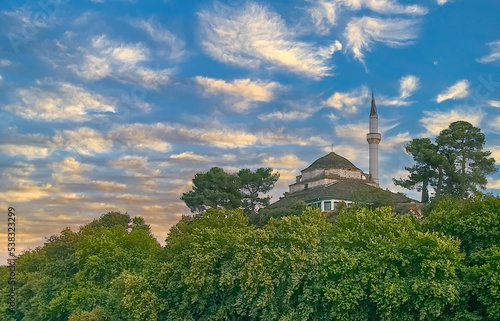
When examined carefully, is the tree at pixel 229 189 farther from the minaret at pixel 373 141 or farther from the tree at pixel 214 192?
the minaret at pixel 373 141

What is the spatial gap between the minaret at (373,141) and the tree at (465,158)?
11676mm

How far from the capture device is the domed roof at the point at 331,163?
6862cm

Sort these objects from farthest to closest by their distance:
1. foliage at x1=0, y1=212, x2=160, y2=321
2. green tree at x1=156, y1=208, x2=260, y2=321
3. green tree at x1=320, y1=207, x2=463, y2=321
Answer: foliage at x1=0, y1=212, x2=160, y2=321
green tree at x1=156, y1=208, x2=260, y2=321
green tree at x1=320, y1=207, x2=463, y2=321

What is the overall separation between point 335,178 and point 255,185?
8.90 metres

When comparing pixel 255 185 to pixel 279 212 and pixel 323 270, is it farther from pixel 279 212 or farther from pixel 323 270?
pixel 323 270

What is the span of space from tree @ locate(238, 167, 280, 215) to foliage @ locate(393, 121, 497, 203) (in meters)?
17.5

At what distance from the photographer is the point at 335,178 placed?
66.7 m

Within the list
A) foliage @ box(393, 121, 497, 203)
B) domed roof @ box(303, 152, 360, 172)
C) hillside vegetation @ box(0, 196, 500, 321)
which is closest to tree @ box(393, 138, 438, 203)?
foliage @ box(393, 121, 497, 203)

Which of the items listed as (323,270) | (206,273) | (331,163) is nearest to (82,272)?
(206,273)

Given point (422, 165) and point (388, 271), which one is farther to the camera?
point (422, 165)

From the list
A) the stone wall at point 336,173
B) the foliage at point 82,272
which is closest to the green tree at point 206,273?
the foliage at point 82,272

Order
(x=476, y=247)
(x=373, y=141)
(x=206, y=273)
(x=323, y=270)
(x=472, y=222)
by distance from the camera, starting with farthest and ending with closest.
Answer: (x=373, y=141) → (x=206, y=273) → (x=323, y=270) → (x=472, y=222) → (x=476, y=247)

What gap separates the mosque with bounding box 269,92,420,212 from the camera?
62188 millimetres

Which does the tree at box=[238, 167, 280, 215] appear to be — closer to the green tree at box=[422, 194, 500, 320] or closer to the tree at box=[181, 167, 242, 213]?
the tree at box=[181, 167, 242, 213]
